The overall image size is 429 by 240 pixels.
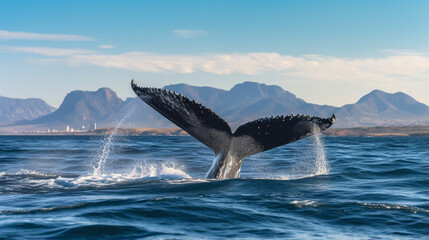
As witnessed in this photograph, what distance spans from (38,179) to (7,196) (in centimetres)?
230

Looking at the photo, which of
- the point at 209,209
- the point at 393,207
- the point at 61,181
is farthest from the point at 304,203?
the point at 61,181

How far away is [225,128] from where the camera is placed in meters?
7.66

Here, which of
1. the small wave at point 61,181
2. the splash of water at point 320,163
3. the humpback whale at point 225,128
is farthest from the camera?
the small wave at point 61,181

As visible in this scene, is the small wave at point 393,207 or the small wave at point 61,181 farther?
the small wave at point 61,181

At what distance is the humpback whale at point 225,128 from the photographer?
691 centimetres

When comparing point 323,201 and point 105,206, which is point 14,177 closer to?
point 105,206

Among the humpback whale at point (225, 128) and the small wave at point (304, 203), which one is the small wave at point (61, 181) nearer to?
the humpback whale at point (225, 128)

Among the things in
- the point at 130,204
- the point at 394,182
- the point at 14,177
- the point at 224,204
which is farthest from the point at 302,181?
the point at 14,177

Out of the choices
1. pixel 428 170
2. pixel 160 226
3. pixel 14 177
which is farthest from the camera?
pixel 428 170

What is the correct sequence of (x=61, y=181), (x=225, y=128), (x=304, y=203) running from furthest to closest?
(x=61, y=181) → (x=225, y=128) → (x=304, y=203)

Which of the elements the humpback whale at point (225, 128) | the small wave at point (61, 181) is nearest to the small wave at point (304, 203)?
the humpback whale at point (225, 128)

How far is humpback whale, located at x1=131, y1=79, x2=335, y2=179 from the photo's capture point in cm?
691

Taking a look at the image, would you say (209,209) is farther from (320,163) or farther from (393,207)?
(320,163)

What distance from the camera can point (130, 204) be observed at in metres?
6.70
